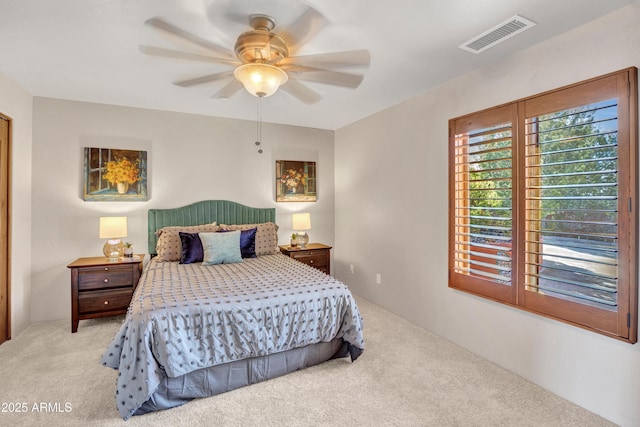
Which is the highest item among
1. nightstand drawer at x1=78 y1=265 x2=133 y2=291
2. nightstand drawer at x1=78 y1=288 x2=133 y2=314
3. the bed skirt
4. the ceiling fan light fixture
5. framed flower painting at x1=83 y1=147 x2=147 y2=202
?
the ceiling fan light fixture

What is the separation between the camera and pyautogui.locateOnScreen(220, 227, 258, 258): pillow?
396cm

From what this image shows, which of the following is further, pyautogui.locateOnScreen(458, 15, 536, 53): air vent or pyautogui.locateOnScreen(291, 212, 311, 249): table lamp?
pyautogui.locateOnScreen(291, 212, 311, 249): table lamp

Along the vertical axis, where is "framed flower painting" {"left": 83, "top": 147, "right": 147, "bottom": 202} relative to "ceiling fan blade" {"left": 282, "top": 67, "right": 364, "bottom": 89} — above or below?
below

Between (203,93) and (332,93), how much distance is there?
4.73ft

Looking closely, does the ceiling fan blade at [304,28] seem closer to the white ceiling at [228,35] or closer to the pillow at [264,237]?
the white ceiling at [228,35]

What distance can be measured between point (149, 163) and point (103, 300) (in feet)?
5.66

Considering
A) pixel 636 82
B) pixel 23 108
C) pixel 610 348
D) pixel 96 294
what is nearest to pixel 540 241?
pixel 610 348

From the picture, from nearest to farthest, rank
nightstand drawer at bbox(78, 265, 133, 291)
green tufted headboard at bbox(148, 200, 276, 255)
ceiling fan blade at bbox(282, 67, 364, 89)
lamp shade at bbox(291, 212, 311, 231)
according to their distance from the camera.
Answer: ceiling fan blade at bbox(282, 67, 364, 89) → nightstand drawer at bbox(78, 265, 133, 291) → green tufted headboard at bbox(148, 200, 276, 255) → lamp shade at bbox(291, 212, 311, 231)

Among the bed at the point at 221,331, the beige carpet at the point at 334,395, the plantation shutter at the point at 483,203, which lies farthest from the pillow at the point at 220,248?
the plantation shutter at the point at 483,203

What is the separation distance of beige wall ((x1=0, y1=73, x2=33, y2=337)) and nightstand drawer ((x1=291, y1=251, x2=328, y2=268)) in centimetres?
299

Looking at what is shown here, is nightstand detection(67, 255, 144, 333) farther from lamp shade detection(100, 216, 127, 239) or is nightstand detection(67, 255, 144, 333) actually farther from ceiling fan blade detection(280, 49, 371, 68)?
ceiling fan blade detection(280, 49, 371, 68)

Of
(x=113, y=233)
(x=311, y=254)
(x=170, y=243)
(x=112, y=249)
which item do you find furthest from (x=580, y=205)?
(x=112, y=249)

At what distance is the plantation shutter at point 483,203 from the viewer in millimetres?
2666

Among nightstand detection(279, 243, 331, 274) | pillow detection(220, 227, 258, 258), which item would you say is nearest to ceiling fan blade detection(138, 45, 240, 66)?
pillow detection(220, 227, 258, 258)
